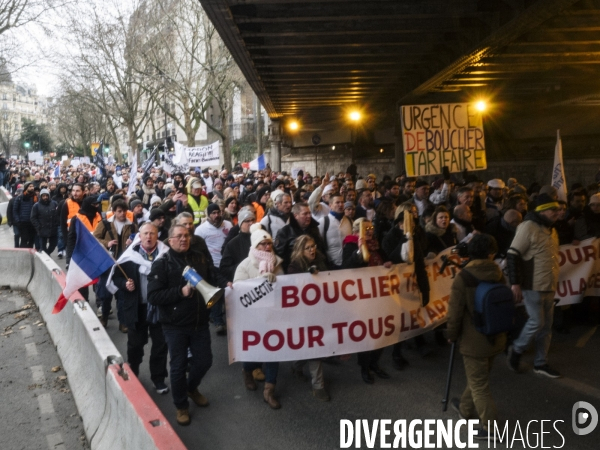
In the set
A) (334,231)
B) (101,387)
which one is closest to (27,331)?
(101,387)

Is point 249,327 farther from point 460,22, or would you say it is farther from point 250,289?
point 460,22

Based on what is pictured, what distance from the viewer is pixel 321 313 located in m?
6.17

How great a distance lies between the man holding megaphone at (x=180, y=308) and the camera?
5324 millimetres

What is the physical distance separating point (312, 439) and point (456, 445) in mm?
1148

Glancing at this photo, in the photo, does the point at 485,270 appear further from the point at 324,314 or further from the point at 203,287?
the point at 203,287

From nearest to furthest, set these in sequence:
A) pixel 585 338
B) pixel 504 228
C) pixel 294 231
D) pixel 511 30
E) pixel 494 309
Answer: pixel 494 309, pixel 294 231, pixel 585 338, pixel 504 228, pixel 511 30

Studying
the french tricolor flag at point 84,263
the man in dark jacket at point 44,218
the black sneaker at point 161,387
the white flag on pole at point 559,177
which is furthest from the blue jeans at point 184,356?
the man in dark jacket at point 44,218

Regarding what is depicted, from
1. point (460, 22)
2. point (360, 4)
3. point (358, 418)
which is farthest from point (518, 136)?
point (358, 418)

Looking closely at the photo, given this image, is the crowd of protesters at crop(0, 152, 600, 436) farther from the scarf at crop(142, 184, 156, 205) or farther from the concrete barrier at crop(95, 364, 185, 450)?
the scarf at crop(142, 184, 156, 205)

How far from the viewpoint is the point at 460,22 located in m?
9.43

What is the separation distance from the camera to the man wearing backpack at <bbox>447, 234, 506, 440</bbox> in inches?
189

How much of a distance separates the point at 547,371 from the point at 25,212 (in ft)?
39.1

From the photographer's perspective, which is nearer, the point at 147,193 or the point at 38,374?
the point at 38,374

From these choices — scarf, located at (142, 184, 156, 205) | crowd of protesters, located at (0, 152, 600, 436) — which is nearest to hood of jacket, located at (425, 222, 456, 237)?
crowd of protesters, located at (0, 152, 600, 436)
